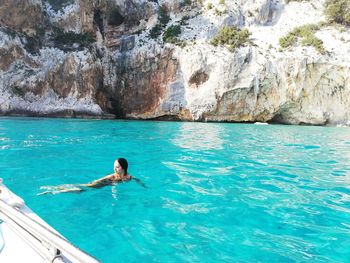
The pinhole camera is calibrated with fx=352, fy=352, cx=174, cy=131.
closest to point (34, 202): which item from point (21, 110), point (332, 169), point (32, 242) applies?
point (32, 242)

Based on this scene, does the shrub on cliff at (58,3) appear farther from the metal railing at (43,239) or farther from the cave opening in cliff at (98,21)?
the metal railing at (43,239)

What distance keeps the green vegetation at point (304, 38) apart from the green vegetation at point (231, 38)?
329 cm

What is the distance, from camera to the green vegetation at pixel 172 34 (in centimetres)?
3284

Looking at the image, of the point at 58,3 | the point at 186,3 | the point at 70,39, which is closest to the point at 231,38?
the point at 186,3

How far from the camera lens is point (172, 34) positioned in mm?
33281

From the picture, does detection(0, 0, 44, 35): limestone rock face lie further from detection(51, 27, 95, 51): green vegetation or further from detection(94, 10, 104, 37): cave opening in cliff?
detection(94, 10, 104, 37): cave opening in cliff

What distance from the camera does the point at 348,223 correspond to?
18.5 ft

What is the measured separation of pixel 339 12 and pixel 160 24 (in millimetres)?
16863

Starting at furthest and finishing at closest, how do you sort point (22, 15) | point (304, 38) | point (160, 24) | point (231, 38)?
point (160, 24), point (231, 38), point (22, 15), point (304, 38)

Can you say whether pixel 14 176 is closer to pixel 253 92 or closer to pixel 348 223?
pixel 348 223

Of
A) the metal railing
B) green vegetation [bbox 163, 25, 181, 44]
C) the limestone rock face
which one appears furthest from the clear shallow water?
the limestone rock face

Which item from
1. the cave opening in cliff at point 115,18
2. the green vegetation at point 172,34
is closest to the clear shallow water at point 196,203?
the green vegetation at point 172,34

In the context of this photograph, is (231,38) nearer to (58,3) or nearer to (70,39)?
(70,39)

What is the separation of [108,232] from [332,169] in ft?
24.4
